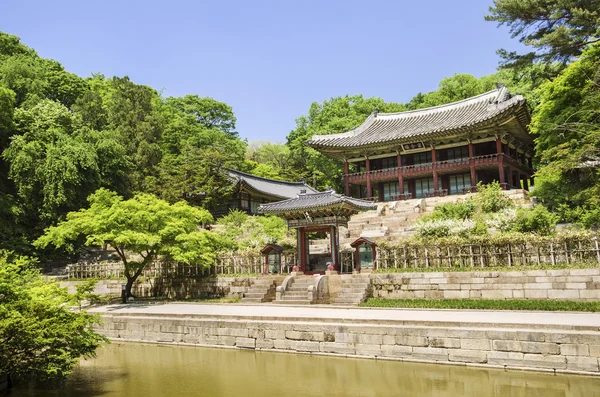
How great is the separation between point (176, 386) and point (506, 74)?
2065 inches

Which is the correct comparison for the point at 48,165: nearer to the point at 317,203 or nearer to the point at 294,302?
the point at 317,203

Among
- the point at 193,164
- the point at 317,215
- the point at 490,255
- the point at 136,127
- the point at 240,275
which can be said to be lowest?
the point at 240,275

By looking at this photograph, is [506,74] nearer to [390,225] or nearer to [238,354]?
[390,225]

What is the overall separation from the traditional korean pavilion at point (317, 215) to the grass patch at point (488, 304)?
190 inches

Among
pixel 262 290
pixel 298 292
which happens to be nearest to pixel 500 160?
pixel 298 292

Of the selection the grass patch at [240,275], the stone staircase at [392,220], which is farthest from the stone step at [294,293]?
the stone staircase at [392,220]

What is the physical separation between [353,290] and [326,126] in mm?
34354

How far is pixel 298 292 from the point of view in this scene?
21.0 m

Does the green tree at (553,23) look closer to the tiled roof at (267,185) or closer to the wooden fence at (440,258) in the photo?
the wooden fence at (440,258)

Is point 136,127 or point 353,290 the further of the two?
point 136,127

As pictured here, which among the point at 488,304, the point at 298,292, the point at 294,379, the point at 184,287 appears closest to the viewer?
the point at 294,379

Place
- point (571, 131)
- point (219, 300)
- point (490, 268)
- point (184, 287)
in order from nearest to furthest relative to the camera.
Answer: point (490, 268) → point (219, 300) → point (571, 131) → point (184, 287)

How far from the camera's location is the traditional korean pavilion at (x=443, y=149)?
117ft

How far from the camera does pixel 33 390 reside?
1090 cm
